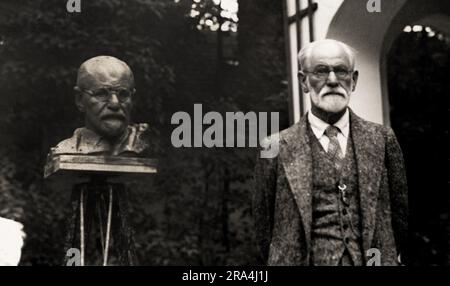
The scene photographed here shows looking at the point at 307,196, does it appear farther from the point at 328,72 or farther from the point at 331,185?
the point at 328,72

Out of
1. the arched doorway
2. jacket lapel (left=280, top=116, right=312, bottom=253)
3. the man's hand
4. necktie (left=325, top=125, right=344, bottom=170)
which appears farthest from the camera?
the arched doorway

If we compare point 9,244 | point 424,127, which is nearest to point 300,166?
point 9,244

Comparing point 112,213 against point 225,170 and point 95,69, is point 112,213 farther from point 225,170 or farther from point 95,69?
point 225,170

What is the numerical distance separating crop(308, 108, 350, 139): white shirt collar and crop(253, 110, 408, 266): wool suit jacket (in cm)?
3

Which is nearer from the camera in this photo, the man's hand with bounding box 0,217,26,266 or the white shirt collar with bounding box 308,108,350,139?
the man's hand with bounding box 0,217,26,266

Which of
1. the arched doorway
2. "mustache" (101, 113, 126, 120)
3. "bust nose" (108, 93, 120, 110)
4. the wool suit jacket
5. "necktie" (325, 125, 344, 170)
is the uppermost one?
the arched doorway

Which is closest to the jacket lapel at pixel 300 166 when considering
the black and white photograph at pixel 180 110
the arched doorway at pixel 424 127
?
the black and white photograph at pixel 180 110

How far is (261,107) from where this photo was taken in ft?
31.2

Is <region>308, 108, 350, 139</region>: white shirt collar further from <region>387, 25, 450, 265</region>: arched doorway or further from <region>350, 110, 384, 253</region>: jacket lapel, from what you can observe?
<region>387, 25, 450, 265</region>: arched doorway

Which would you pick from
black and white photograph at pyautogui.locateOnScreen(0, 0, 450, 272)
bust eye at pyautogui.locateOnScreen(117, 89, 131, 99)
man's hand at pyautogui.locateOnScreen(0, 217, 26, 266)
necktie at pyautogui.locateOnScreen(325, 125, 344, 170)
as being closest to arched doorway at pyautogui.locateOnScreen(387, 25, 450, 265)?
black and white photograph at pyautogui.locateOnScreen(0, 0, 450, 272)

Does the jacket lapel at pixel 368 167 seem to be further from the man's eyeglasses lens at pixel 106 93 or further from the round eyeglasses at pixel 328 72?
the man's eyeglasses lens at pixel 106 93

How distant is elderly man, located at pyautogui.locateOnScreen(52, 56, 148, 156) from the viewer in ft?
15.9

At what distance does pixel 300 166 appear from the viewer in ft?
12.1

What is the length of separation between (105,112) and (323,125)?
4.94 ft
